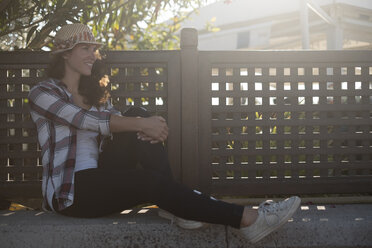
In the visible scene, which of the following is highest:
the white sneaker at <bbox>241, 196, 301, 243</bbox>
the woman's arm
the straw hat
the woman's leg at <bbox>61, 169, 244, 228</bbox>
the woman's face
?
the straw hat

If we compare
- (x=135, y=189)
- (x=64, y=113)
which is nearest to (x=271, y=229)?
(x=135, y=189)

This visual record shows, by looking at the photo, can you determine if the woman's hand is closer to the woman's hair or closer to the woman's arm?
the woman's arm

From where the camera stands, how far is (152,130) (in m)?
2.37

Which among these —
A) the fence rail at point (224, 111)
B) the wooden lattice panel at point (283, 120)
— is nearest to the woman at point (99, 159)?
the fence rail at point (224, 111)

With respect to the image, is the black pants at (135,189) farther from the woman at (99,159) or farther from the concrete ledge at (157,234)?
the concrete ledge at (157,234)

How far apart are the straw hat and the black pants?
57cm

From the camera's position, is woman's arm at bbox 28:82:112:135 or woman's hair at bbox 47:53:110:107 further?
woman's hair at bbox 47:53:110:107

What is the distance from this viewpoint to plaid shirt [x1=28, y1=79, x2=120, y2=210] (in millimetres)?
2311

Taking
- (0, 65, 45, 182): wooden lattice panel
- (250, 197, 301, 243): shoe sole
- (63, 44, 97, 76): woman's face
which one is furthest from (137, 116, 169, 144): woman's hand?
(0, 65, 45, 182): wooden lattice panel

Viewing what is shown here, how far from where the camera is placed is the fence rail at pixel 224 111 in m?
2.92

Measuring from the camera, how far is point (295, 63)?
3002 millimetres

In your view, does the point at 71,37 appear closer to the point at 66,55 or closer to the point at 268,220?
the point at 66,55

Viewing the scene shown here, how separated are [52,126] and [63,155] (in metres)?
0.20

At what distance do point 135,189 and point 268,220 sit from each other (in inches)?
28.6
